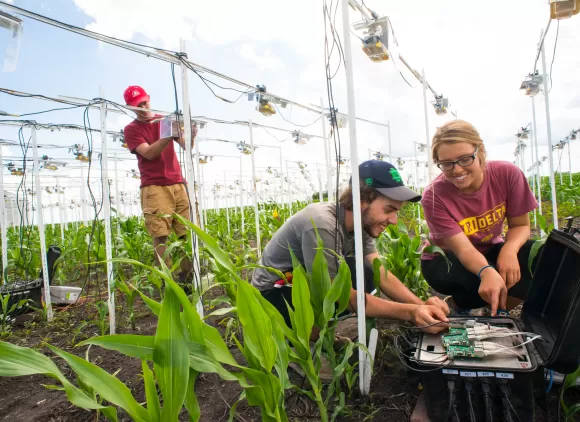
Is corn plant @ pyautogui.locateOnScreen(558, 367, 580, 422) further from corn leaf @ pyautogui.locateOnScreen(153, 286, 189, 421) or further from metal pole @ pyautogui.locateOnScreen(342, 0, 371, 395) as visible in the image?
corn leaf @ pyautogui.locateOnScreen(153, 286, 189, 421)

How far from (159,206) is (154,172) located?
255 millimetres

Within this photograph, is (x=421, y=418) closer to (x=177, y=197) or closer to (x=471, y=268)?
(x=471, y=268)

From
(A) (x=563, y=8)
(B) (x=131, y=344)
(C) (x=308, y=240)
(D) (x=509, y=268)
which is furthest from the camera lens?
(A) (x=563, y=8)

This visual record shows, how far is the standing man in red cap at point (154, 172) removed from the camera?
256 centimetres

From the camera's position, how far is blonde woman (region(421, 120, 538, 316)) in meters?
1.60

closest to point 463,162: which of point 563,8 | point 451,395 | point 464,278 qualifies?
point 464,278

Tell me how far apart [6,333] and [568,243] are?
3139 mm

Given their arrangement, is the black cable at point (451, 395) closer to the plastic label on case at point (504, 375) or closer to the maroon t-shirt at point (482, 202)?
the plastic label on case at point (504, 375)

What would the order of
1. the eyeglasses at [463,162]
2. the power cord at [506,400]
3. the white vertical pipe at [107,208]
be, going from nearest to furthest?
the power cord at [506,400], the eyeglasses at [463,162], the white vertical pipe at [107,208]

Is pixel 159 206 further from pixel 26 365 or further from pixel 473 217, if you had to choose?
pixel 26 365

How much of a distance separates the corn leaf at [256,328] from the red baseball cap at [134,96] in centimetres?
222

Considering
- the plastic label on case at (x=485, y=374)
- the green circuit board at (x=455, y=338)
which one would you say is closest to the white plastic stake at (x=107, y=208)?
the green circuit board at (x=455, y=338)

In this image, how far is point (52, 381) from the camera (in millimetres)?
1820

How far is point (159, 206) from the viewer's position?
273 centimetres
